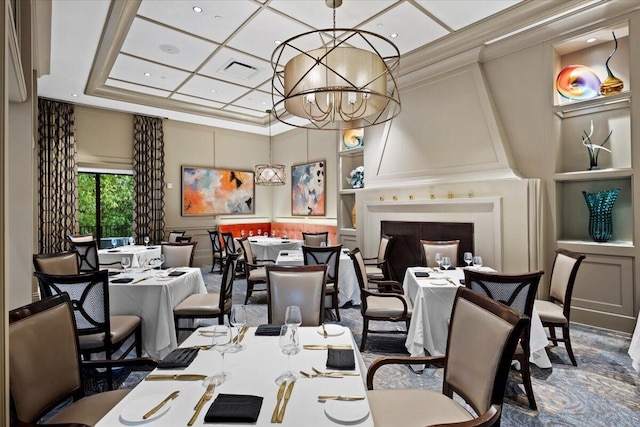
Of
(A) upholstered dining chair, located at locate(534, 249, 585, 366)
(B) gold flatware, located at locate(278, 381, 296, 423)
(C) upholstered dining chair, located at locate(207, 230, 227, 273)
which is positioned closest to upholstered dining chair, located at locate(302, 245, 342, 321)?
(A) upholstered dining chair, located at locate(534, 249, 585, 366)

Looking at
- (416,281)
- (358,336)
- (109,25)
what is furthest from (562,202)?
(109,25)

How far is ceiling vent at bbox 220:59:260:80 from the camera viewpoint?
5387mm

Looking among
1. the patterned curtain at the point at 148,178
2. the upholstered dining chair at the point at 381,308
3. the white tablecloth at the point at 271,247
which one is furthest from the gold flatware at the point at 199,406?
the patterned curtain at the point at 148,178

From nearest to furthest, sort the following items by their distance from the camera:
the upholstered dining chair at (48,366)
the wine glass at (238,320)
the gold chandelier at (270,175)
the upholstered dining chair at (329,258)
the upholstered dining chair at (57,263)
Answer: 1. the upholstered dining chair at (48,366)
2. the wine glass at (238,320)
3. the upholstered dining chair at (57,263)
4. the upholstered dining chair at (329,258)
5. the gold chandelier at (270,175)

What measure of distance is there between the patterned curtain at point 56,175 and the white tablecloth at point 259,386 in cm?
634

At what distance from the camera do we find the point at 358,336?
373 cm

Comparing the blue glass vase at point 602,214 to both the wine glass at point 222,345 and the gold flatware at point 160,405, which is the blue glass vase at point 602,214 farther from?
the gold flatware at point 160,405

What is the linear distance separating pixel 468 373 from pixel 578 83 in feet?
13.6

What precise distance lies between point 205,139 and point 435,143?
585cm

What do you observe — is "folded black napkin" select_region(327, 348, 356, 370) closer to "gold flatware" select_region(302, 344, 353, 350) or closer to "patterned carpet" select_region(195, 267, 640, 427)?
"gold flatware" select_region(302, 344, 353, 350)

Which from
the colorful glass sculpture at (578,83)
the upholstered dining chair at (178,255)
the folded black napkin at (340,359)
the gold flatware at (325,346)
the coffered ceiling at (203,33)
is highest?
the coffered ceiling at (203,33)

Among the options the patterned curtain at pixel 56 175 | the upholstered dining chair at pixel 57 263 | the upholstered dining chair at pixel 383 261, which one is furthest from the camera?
the patterned curtain at pixel 56 175

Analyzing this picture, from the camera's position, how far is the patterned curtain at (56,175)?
250 inches

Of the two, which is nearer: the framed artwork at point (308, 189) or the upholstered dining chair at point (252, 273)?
the upholstered dining chair at point (252, 273)
